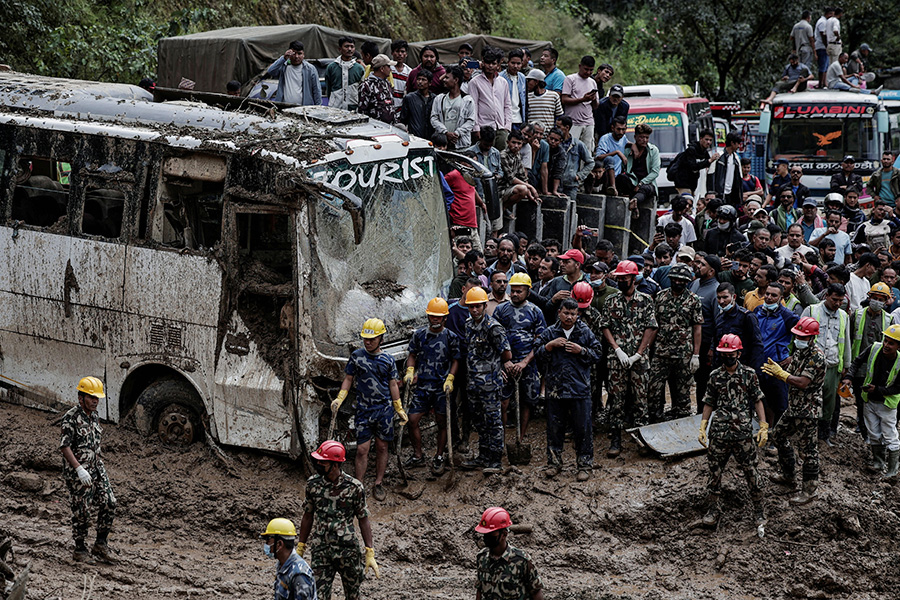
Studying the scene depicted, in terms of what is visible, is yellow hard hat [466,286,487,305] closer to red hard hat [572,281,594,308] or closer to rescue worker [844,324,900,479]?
red hard hat [572,281,594,308]

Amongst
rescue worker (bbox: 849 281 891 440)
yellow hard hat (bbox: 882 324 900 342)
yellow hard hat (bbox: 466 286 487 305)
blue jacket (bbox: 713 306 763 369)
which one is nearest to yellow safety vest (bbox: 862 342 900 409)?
yellow hard hat (bbox: 882 324 900 342)

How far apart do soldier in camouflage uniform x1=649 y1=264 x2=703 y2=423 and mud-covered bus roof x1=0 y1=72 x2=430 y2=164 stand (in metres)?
2.85

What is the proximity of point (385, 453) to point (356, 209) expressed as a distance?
2269mm

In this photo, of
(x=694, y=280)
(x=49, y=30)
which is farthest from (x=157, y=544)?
(x=49, y=30)

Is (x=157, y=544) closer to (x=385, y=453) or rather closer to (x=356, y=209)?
(x=385, y=453)

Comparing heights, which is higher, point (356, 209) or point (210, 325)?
point (356, 209)

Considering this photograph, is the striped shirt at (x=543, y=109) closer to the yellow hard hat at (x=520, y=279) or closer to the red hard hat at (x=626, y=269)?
the red hard hat at (x=626, y=269)

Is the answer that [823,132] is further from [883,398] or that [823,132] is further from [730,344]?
[730,344]

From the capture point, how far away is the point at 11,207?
10.9 metres

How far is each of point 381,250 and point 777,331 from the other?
4.07 metres

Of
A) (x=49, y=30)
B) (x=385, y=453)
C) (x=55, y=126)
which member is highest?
(x=49, y=30)

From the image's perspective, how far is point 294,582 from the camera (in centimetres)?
663

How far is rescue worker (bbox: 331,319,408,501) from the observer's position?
9.34m

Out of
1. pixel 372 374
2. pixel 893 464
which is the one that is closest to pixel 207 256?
pixel 372 374
